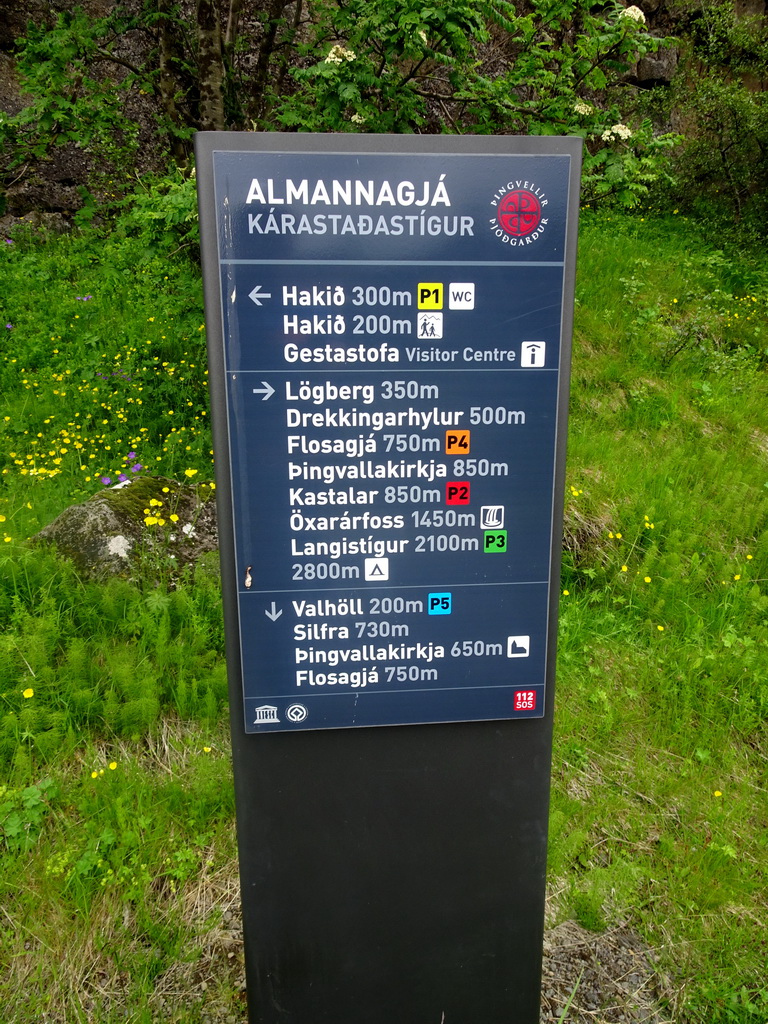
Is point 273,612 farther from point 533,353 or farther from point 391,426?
point 533,353

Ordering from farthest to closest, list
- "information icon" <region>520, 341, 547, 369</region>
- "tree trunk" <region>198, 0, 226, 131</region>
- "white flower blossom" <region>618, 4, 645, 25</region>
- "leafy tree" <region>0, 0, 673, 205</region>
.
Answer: "tree trunk" <region>198, 0, 226, 131</region> → "white flower blossom" <region>618, 4, 645, 25</region> → "leafy tree" <region>0, 0, 673, 205</region> → "information icon" <region>520, 341, 547, 369</region>

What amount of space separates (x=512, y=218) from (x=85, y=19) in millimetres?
3733

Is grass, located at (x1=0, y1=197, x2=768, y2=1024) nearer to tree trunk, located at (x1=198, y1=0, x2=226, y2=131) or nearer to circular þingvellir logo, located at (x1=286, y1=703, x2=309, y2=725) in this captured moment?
tree trunk, located at (x1=198, y1=0, x2=226, y2=131)

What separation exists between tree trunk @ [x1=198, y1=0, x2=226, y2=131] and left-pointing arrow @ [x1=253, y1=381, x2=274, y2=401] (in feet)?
12.3

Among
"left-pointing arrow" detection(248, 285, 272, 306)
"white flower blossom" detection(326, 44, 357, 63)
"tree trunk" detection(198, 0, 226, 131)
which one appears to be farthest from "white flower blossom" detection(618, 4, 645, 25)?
"left-pointing arrow" detection(248, 285, 272, 306)

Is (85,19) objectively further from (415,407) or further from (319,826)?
(319,826)

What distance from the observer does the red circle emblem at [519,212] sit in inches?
61.2

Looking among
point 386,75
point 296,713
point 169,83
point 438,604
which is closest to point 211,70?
point 169,83

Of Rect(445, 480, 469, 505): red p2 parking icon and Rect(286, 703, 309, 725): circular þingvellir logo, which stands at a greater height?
Rect(445, 480, 469, 505): red p2 parking icon

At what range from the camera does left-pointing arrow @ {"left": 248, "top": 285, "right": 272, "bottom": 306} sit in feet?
5.00

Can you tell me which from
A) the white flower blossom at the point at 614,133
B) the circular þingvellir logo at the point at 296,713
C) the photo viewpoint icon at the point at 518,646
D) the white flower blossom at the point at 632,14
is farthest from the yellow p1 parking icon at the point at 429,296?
the white flower blossom at the point at 632,14

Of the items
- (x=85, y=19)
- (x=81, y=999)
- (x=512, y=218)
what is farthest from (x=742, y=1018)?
(x=85, y=19)

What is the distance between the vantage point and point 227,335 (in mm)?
1534

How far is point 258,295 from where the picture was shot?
5.01 ft
